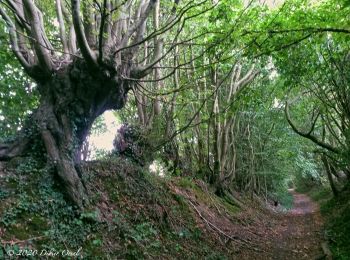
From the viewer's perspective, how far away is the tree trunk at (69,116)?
5.85 metres

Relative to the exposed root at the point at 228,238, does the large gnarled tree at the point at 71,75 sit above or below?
above

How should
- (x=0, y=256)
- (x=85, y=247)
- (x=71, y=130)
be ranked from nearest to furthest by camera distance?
(x=0, y=256) → (x=85, y=247) → (x=71, y=130)

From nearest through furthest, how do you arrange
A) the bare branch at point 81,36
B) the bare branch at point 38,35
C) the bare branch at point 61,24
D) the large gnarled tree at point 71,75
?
the bare branch at point 81,36 < the bare branch at point 38,35 < the large gnarled tree at point 71,75 < the bare branch at point 61,24

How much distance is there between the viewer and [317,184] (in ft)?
113

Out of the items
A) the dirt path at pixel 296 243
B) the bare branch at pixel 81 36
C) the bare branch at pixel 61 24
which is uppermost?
the bare branch at pixel 61 24

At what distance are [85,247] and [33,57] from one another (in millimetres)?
4323

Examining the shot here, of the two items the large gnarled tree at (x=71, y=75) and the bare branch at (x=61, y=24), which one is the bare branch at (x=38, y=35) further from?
the bare branch at (x=61, y=24)

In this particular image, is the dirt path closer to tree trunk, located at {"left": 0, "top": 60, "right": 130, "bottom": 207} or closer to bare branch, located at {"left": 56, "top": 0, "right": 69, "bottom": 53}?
tree trunk, located at {"left": 0, "top": 60, "right": 130, "bottom": 207}

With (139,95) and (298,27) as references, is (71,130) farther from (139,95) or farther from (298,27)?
(298,27)

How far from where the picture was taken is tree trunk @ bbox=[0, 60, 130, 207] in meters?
5.85

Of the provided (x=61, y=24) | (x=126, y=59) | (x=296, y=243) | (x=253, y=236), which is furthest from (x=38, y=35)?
(x=296, y=243)

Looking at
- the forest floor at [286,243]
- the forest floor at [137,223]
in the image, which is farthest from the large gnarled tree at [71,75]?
the forest floor at [286,243]

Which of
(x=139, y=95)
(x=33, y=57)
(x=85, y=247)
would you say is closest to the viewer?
→ (x=85, y=247)

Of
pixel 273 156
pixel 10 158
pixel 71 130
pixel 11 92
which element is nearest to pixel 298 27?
pixel 71 130
